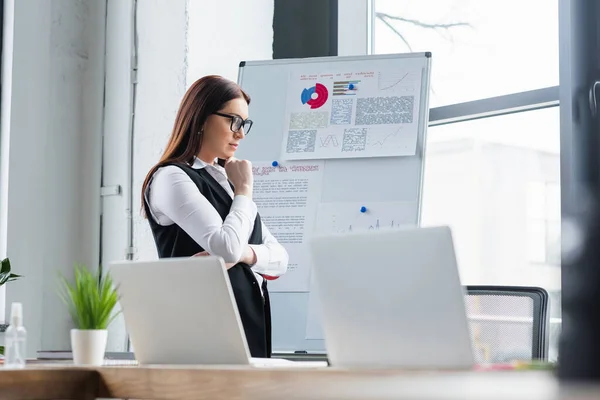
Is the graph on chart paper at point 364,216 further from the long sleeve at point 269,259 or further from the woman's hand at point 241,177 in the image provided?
the woman's hand at point 241,177

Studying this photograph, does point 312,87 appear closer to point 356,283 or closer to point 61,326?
point 61,326

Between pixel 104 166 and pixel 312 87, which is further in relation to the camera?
pixel 104 166

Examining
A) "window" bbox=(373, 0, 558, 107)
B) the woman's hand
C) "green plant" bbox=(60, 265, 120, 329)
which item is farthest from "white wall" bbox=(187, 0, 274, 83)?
"green plant" bbox=(60, 265, 120, 329)

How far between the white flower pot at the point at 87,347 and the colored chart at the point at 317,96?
185 cm

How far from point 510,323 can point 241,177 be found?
2.87 ft

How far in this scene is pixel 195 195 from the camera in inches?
97.7

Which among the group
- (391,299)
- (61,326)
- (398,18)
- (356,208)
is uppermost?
(398,18)

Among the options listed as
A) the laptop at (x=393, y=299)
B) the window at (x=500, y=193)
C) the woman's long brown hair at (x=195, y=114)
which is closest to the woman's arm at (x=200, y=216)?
the woman's long brown hair at (x=195, y=114)

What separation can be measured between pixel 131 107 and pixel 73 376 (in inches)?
109

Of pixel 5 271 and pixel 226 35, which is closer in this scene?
pixel 5 271

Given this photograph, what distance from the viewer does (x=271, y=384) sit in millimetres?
1210

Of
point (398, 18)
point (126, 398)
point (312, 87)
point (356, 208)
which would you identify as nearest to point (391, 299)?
point (126, 398)

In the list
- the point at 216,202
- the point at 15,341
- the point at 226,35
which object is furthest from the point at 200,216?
the point at 226,35

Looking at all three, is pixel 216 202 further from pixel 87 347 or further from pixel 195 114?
pixel 87 347
